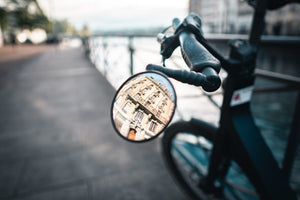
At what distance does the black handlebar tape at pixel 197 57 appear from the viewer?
606mm

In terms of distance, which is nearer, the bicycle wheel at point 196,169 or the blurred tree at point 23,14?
the bicycle wheel at point 196,169

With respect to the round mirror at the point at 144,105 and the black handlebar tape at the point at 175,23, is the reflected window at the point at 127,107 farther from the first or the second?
the black handlebar tape at the point at 175,23

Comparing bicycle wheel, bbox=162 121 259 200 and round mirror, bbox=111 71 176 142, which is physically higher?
round mirror, bbox=111 71 176 142

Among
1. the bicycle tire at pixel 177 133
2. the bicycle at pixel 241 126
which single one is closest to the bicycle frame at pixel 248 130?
the bicycle at pixel 241 126

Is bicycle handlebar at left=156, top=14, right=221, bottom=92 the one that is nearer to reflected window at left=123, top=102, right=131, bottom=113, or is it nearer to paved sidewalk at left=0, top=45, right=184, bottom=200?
reflected window at left=123, top=102, right=131, bottom=113

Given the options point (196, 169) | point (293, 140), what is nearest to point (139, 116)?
point (196, 169)

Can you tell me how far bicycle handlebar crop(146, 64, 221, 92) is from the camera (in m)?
0.55

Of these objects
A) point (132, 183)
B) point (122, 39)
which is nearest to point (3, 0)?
point (122, 39)

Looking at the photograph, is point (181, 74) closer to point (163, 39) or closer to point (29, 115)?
point (163, 39)

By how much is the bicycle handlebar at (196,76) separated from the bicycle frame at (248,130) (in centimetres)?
57

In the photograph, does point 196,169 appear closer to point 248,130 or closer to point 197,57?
point 248,130

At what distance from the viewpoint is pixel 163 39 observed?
90 centimetres

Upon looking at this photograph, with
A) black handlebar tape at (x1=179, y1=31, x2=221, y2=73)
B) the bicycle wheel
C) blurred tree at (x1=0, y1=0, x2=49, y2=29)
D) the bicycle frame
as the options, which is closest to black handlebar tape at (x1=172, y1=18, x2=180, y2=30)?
black handlebar tape at (x1=179, y1=31, x2=221, y2=73)

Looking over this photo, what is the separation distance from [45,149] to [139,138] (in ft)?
7.87
